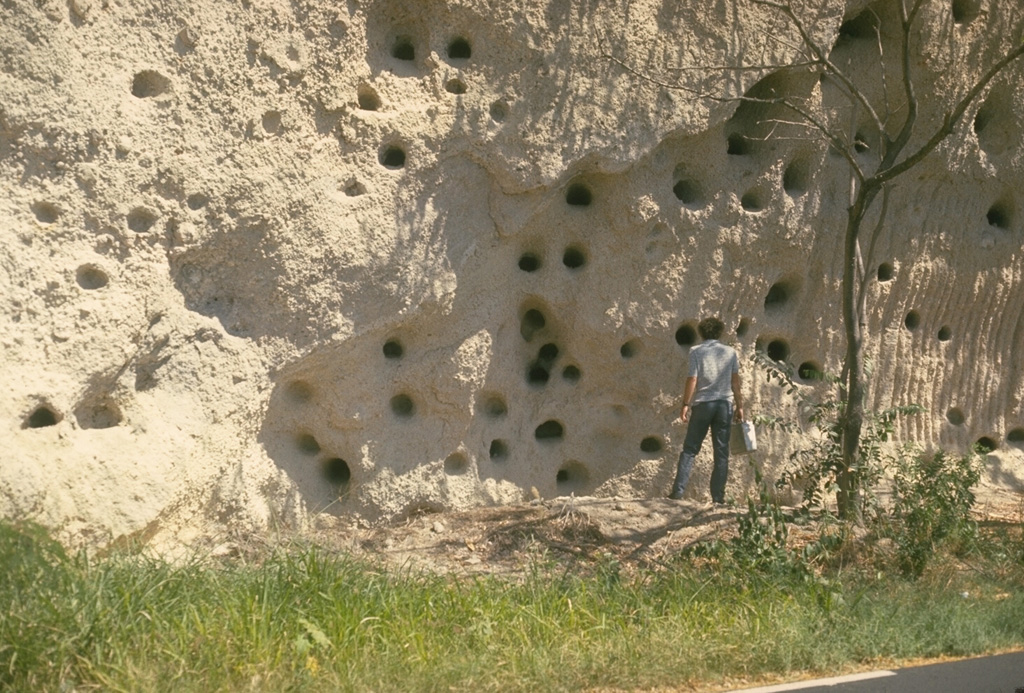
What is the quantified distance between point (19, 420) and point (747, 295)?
499cm

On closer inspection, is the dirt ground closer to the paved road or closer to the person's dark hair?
the person's dark hair

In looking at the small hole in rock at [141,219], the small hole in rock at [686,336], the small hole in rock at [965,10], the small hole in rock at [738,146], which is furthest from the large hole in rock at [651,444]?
the small hole in rock at [965,10]

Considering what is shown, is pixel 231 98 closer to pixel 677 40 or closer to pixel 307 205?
pixel 307 205

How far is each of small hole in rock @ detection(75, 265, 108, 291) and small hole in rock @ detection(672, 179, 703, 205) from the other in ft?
13.2

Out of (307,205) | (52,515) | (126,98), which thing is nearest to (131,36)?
(126,98)

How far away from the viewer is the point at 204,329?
5.93 m

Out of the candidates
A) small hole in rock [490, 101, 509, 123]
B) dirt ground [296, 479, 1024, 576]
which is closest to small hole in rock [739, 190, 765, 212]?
small hole in rock [490, 101, 509, 123]

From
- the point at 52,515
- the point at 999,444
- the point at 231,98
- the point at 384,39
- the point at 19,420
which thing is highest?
the point at 384,39

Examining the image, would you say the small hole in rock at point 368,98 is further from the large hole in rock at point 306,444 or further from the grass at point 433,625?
the grass at point 433,625

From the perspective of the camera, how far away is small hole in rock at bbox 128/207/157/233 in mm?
5691

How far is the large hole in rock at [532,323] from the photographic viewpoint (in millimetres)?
7547

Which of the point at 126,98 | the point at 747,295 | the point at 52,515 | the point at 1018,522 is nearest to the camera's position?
the point at 52,515

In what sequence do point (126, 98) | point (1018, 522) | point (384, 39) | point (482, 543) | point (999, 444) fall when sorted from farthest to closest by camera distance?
point (999, 444)
point (1018, 522)
point (384, 39)
point (482, 543)
point (126, 98)

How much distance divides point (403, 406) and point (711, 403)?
6.69 feet
